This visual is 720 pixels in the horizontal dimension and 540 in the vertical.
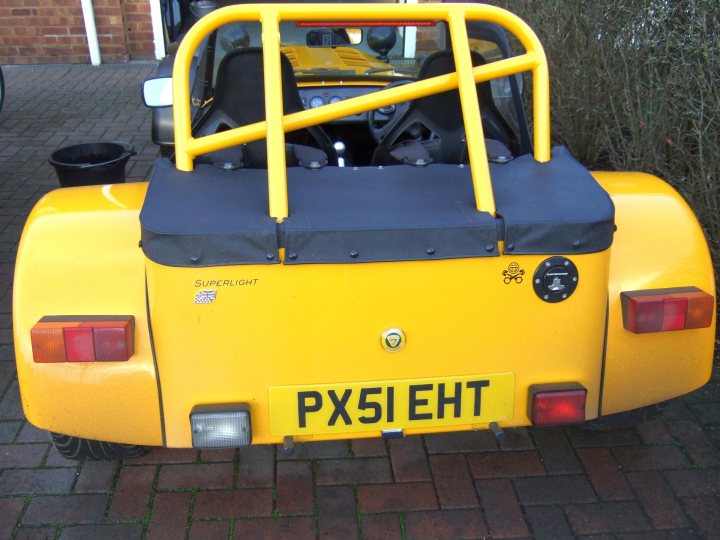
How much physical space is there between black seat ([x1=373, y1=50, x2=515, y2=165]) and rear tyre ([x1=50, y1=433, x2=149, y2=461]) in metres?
1.52

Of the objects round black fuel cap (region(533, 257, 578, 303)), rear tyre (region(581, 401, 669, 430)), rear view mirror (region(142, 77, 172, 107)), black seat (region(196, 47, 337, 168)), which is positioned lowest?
rear tyre (region(581, 401, 669, 430))

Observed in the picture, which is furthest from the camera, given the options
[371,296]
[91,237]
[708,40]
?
[708,40]

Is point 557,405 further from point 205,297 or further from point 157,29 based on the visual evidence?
point 157,29

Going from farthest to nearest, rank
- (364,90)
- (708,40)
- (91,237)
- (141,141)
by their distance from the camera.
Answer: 1. (141,141)
2. (364,90)
3. (708,40)
4. (91,237)

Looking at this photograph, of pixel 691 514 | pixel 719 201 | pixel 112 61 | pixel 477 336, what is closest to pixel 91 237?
pixel 477 336

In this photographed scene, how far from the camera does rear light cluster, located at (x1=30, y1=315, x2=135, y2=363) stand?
6.84 feet

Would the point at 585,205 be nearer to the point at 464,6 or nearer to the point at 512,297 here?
the point at 512,297

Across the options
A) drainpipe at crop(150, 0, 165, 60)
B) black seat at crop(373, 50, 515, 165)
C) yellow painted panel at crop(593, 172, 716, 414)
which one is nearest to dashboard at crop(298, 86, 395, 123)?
black seat at crop(373, 50, 515, 165)

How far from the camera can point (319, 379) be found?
7.11ft

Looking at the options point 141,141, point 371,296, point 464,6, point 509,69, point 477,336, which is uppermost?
point 464,6

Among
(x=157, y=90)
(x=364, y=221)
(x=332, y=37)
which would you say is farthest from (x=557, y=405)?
(x=332, y=37)

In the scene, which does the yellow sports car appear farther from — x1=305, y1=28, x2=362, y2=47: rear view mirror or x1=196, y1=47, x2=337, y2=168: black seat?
x1=305, y1=28, x2=362, y2=47: rear view mirror

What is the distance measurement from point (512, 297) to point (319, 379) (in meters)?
0.64

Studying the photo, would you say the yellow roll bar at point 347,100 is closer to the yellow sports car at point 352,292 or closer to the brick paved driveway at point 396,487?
the yellow sports car at point 352,292
